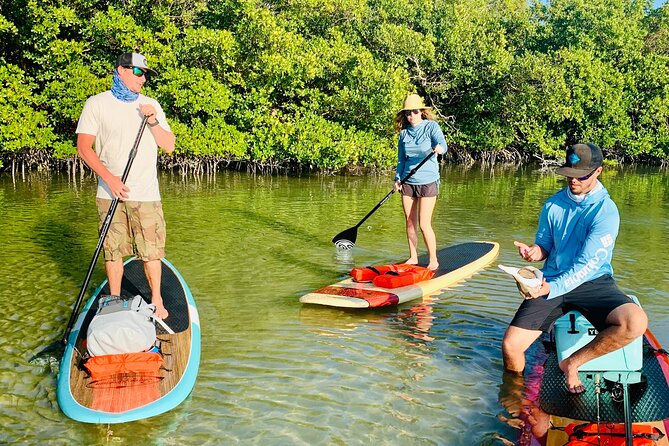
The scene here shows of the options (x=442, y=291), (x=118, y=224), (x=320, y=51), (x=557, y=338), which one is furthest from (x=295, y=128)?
(x=557, y=338)

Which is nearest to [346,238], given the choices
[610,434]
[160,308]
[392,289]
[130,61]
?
[392,289]

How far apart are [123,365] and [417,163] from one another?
173 inches

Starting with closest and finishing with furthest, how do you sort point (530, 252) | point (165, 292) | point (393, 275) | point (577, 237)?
point (577, 237) < point (530, 252) < point (165, 292) < point (393, 275)

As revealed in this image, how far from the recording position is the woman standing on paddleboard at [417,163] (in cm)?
Result: 755

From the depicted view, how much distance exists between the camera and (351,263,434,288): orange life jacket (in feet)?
23.0

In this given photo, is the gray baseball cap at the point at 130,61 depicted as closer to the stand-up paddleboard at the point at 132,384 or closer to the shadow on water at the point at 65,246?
the stand-up paddleboard at the point at 132,384

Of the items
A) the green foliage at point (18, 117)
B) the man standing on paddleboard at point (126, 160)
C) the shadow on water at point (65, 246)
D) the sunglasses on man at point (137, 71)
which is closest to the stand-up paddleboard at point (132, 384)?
the man standing on paddleboard at point (126, 160)

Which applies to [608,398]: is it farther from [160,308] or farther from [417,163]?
[417,163]

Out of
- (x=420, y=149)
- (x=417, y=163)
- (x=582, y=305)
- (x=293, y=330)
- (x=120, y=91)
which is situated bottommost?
(x=293, y=330)

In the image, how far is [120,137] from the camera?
17.3ft

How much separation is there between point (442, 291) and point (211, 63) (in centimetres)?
1741

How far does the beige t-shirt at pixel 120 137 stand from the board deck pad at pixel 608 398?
11.5 feet

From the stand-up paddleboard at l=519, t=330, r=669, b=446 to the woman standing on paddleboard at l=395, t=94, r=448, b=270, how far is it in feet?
11.0

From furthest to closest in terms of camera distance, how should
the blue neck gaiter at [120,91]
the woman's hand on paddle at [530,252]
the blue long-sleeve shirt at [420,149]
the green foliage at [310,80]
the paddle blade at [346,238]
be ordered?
the green foliage at [310,80], the paddle blade at [346,238], the blue long-sleeve shirt at [420,149], the blue neck gaiter at [120,91], the woman's hand on paddle at [530,252]
